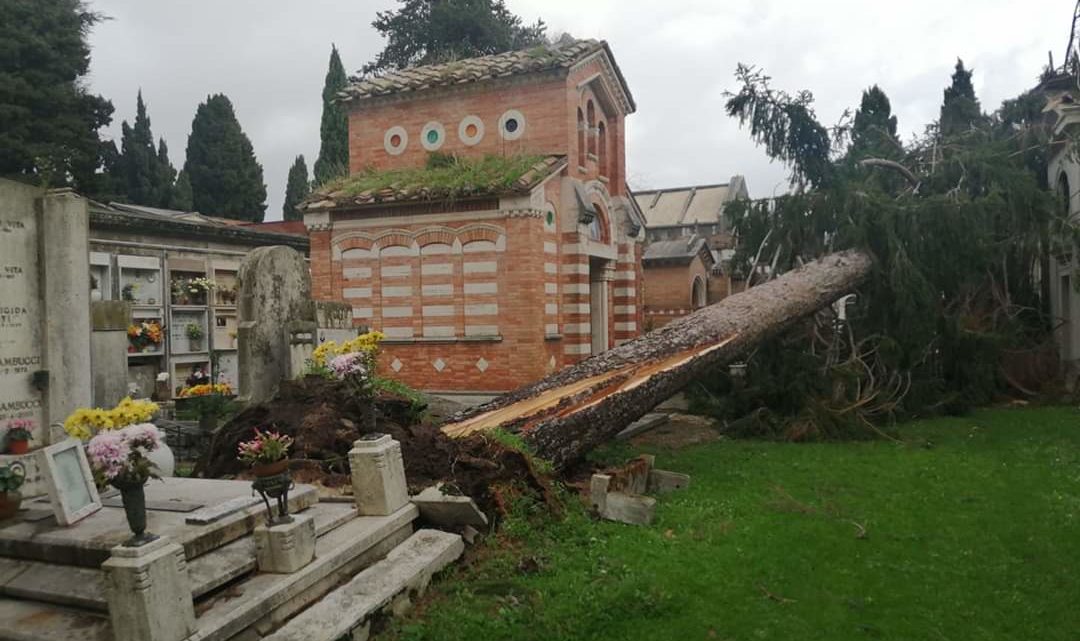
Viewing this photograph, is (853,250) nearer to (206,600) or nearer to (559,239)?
(559,239)

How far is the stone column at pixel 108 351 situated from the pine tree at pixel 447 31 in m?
23.7

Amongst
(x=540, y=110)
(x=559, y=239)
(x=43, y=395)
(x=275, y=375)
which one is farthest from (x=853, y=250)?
(x=43, y=395)

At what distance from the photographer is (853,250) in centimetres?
1289

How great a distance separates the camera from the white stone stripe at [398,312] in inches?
593

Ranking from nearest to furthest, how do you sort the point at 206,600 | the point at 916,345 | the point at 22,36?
1. the point at 206,600
2. the point at 916,345
3. the point at 22,36

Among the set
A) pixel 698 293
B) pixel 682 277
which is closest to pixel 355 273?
pixel 682 277

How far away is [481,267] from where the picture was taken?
47.6 feet

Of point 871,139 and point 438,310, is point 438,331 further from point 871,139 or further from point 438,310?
point 871,139

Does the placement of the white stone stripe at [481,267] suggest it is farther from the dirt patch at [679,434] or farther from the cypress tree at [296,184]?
the cypress tree at [296,184]

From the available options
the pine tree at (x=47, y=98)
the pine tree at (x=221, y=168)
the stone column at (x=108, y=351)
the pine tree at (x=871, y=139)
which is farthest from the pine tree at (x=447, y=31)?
the stone column at (x=108, y=351)

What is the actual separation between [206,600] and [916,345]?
1107 cm

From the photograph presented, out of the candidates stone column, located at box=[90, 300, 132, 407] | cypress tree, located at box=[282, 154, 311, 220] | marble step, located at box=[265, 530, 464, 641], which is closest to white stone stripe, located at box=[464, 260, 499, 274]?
stone column, located at box=[90, 300, 132, 407]

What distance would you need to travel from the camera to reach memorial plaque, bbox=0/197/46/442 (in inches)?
220

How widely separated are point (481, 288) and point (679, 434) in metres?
4.85
